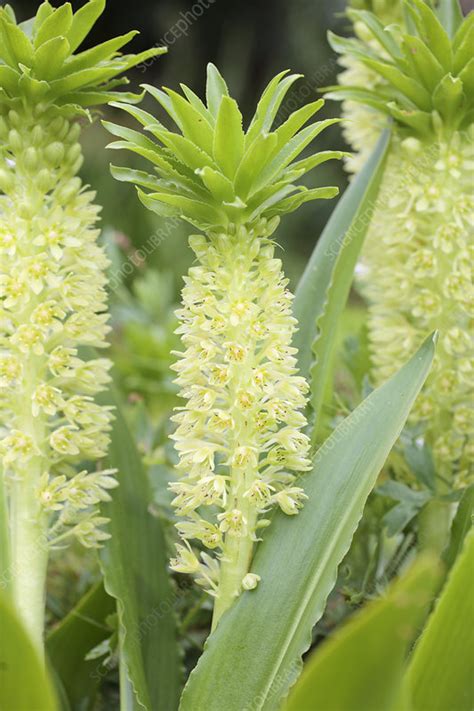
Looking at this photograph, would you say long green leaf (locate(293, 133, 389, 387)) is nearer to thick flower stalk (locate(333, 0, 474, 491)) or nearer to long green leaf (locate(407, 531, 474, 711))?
thick flower stalk (locate(333, 0, 474, 491))

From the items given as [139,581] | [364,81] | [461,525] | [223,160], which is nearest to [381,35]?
[364,81]

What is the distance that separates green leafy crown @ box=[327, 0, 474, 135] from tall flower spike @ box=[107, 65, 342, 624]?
0.32 meters

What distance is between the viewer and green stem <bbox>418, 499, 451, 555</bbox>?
4.72 ft

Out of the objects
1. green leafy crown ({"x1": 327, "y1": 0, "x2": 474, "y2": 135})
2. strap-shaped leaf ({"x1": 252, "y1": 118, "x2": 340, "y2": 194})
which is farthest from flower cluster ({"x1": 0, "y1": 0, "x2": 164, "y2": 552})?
green leafy crown ({"x1": 327, "y1": 0, "x2": 474, "y2": 135})

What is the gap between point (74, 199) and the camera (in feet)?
3.92

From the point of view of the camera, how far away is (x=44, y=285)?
1159 mm

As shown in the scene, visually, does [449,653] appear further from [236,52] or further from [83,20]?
[236,52]

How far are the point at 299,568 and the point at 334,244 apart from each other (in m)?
0.57

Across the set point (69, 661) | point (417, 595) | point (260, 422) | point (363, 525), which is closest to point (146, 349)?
point (363, 525)

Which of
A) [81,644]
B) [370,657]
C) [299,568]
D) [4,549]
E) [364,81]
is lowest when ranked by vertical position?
[81,644]

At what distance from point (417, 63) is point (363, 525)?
88 cm

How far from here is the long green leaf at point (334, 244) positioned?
1313 millimetres

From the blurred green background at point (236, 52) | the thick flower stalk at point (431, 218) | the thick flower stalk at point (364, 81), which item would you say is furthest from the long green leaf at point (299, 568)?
the blurred green background at point (236, 52)

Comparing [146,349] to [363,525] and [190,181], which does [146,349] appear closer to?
[363,525]
